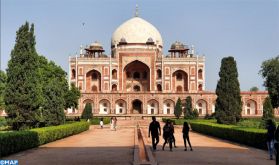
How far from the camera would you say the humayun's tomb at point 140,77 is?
174ft

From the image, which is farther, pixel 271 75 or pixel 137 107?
pixel 137 107

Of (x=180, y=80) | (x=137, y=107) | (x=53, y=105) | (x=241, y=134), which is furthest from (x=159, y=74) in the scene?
(x=241, y=134)

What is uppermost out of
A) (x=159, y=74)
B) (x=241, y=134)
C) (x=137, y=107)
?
(x=159, y=74)

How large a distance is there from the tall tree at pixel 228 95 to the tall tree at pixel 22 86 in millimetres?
11028

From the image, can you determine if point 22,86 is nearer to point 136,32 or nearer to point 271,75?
point 271,75

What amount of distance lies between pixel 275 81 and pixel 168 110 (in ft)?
52.7

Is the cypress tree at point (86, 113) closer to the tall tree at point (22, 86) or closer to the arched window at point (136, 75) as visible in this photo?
the tall tree at point (22, 86)

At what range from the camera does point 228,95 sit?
24438 mm

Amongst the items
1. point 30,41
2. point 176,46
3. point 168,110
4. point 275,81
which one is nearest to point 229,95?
point 30,41

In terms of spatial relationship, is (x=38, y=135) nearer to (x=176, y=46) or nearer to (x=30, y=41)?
(x=30, y=41)

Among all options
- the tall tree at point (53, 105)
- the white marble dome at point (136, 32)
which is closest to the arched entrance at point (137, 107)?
the white marble dome at point (136, 32)

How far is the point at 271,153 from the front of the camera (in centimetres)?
1153

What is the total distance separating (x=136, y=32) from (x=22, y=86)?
4534 cm

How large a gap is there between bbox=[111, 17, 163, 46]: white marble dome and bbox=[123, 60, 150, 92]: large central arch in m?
3.99
